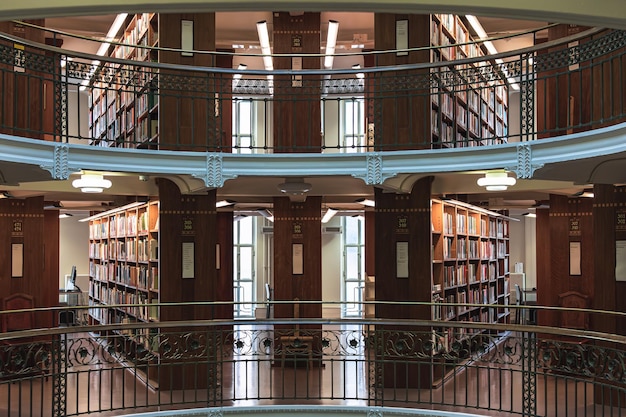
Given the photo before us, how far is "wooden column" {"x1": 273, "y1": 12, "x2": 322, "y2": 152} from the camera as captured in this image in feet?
30.1

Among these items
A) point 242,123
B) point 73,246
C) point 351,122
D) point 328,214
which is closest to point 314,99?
point 328,214

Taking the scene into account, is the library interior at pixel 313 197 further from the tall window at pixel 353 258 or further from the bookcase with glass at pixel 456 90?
the tall window at pixel 353 258

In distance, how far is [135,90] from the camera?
892cm

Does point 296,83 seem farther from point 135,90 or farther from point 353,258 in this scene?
point 353,258

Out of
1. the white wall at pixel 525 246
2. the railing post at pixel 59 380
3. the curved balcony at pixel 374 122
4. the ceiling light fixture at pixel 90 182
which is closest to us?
the curved balcony at pixel 374 122

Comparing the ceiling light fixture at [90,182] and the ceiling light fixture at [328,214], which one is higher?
the ceiling light fixture at [90,182]

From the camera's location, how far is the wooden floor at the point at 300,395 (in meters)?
7.02

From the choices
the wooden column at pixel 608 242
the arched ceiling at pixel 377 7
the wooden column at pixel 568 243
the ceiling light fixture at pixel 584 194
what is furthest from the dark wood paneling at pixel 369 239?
the arched ceiling at pixel 377 7

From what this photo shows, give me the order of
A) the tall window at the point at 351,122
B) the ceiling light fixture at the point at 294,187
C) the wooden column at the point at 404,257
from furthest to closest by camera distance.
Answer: the tall window at the point at 351,122, the wooden column at the point at 404,257, the ceiling light fixture at the point at 294,187

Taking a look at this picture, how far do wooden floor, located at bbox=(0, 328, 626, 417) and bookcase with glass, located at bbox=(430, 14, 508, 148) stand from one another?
2.57 meters

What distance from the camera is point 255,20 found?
9.88m

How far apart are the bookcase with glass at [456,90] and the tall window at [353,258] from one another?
14.8 feet

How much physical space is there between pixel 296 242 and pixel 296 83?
2066 millimetres

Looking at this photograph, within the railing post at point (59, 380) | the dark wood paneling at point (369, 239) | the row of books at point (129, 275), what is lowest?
the railing post at point (59, 380)
